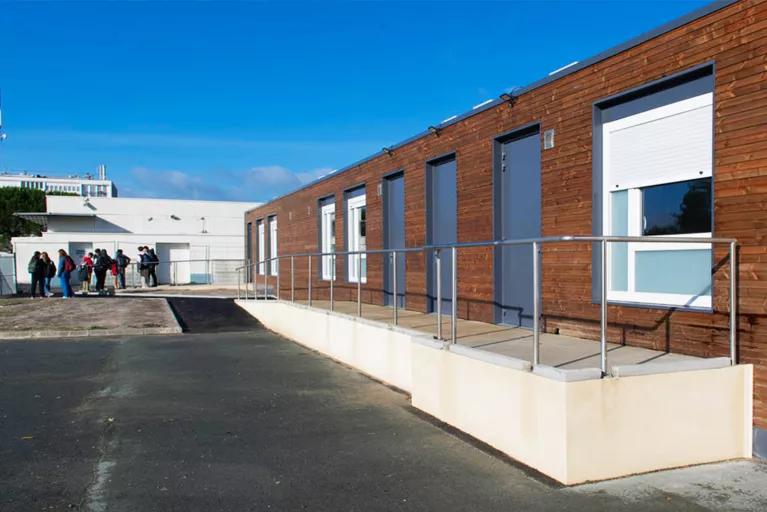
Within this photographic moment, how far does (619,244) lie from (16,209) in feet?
191

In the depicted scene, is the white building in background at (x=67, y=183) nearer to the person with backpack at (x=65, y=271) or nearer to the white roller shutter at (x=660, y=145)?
the person with backpack at (x=65, y=271)

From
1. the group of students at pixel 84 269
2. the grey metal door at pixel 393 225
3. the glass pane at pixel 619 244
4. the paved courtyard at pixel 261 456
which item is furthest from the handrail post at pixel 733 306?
the group of students at pixel 84 269

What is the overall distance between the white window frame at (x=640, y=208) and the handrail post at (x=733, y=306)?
37 centimetres

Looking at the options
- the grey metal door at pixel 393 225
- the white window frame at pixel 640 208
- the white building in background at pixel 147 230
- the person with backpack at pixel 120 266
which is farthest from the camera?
the white building in background at pixel 147 230

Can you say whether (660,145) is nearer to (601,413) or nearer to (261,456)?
(601,413)

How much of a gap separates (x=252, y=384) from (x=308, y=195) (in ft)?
31.6

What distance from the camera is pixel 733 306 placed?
17.0 feet

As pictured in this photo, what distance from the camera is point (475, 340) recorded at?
675cm

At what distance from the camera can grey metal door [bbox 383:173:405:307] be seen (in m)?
11.8

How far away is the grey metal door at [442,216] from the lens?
33.2 feet

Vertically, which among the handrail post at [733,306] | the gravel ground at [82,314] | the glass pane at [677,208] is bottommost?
the gravel ground at [82,314]

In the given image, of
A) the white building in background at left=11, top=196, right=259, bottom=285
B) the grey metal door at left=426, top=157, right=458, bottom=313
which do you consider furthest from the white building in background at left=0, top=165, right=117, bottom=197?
the grey metal door at left=426, top=157, right=458, bottom=313

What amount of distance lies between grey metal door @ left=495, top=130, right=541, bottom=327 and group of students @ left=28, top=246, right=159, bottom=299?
15.4 m

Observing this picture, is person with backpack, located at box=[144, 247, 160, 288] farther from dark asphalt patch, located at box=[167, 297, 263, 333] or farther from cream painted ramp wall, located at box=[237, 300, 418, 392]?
cream painted ramp wall, located at box=[237, 300, 418, 392]
